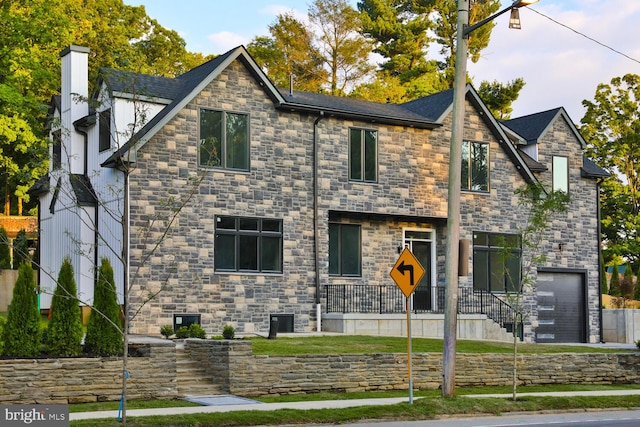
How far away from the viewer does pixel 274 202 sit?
95.2 ft

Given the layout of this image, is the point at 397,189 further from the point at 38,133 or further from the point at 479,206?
the point at 38,133

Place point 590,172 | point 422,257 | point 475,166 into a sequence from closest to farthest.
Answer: point 422,257, point 475,166, point 590,172

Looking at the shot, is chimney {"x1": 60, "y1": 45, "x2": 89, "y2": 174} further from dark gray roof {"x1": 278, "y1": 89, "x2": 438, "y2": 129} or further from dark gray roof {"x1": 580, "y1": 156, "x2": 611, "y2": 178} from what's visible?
dark gray roof {"x1": 580, "y1": 156, "x2": 611, "y2": 178}

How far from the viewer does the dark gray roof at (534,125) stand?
36.4m

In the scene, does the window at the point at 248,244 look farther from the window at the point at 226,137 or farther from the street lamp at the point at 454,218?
the street lamp at the point at 454,218

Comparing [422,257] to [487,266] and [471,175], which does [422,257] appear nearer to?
[487,266]

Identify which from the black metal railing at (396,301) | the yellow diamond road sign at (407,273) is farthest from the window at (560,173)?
the yellow diamond road sign at (407,273)

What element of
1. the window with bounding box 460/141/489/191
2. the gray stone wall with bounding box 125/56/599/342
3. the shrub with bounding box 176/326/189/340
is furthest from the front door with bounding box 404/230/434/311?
the shrub with bounding box 176/326/189/340

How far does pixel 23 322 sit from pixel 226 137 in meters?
11.4

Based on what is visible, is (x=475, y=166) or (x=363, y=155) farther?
(x=475, y=166)

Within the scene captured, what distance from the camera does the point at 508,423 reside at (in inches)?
666

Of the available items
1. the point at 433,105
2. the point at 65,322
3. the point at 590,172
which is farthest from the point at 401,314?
the point at 65,322
